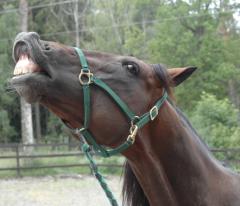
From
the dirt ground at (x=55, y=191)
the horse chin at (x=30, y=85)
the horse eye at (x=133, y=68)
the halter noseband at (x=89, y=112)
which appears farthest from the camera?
the dirt ground at (x=55, y=191)

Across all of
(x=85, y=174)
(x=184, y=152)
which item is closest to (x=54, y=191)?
(x=85, y=174)

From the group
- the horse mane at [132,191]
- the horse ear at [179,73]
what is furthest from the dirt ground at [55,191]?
the horse ear at [179,73]

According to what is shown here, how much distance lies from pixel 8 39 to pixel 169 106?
90.8ft

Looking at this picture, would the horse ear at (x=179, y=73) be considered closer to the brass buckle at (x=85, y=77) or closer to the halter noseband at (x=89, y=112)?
the halter noseband at (x=89, y=112)

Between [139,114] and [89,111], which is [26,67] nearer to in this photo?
[89,111]

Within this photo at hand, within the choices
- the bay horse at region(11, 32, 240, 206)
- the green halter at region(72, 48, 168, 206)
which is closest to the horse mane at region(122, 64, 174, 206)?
the bay horse at region(11, 32, 240, 206)

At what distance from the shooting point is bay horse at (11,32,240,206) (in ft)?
7.06

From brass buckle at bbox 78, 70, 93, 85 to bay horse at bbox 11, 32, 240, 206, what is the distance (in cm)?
2

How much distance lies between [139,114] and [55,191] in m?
10.9

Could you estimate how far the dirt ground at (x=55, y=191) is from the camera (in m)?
11.2

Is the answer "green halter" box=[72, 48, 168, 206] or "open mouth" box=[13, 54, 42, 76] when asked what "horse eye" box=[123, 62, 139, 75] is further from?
"open mouth" box=[13, 54, 42, 76]

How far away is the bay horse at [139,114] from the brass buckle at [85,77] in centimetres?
2

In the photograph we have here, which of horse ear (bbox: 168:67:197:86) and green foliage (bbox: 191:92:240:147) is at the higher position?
horse ear (bbox: 168:67:197:86)

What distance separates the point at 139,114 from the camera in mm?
2316
